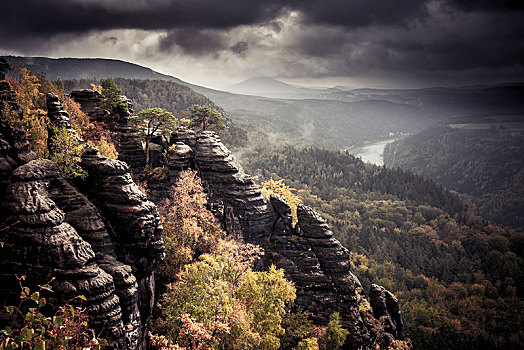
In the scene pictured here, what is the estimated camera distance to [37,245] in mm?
18625

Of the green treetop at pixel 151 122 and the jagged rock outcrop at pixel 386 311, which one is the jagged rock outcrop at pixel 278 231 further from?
the jagged rock outcrop at pixel 386 311

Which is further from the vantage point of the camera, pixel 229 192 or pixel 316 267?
pixel 316 267

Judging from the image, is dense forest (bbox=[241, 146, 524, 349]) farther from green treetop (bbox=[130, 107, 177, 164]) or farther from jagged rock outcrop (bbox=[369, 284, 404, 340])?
green treetop (bbox=[130, 107, 177, 164])

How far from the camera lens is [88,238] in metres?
22.0

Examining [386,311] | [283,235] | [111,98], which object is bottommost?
[386,311]

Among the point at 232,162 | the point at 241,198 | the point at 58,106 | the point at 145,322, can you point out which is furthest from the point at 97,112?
the point at 145,322

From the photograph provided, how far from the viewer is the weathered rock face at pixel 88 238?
1853cm

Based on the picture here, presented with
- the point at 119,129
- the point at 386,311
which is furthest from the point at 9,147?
the point at 386,311

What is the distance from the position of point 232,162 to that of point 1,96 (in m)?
28.9

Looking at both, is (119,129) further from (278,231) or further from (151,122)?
(278,231)

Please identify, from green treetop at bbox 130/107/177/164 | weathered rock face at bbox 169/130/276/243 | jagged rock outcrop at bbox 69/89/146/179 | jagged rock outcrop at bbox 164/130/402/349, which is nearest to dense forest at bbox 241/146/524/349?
jagged rock outcrop at bbox 164/130/402/349

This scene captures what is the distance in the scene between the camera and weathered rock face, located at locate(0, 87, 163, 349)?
18.5 meters

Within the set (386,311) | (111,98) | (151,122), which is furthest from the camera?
(386,311)

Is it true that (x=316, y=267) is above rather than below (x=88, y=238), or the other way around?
below
